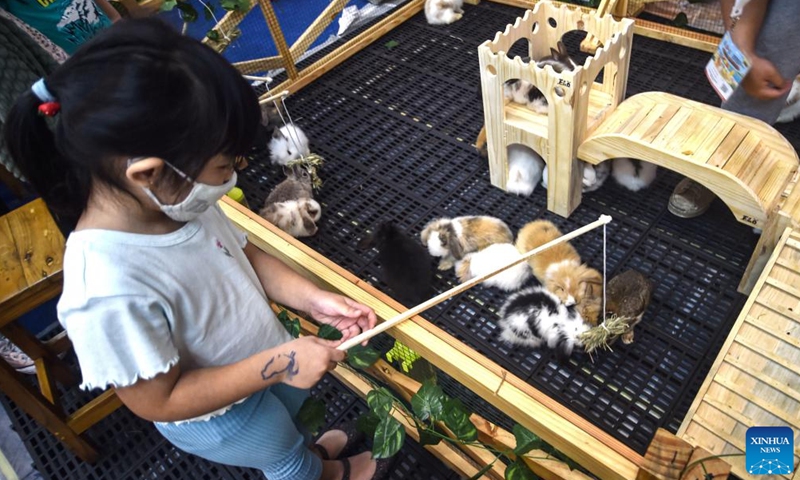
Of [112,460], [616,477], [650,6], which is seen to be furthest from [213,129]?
[650,6]

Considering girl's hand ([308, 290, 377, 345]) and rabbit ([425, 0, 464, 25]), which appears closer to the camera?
girl's hand ([308, 290, 377, 345])

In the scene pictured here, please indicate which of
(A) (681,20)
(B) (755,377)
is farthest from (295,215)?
(A) (681,20)

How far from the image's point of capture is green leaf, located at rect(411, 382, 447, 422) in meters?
1.14

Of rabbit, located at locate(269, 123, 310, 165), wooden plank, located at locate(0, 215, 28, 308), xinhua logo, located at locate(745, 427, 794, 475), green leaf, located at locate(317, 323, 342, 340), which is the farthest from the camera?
rabbit, located at locate(269, 123, 310, 165)

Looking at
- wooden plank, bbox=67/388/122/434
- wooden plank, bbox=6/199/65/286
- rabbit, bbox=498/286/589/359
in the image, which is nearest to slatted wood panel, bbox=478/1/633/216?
rabbit, bbox=498/286/589/359

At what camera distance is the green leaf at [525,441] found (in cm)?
106

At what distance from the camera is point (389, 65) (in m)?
2.94

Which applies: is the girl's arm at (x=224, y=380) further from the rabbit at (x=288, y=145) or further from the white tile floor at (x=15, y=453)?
the rabbit at (x=288, y=145)

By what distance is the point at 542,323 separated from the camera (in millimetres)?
1622

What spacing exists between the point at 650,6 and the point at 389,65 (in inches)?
60.2

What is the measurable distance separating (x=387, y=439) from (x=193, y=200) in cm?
65

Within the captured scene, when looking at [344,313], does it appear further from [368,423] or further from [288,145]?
[288,145]

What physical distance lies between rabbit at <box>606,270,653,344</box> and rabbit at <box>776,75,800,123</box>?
111 centimetres

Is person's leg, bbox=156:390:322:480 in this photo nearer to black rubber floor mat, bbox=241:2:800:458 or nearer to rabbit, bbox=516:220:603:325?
black rubber floor mat, bbox=241:2:800:458
